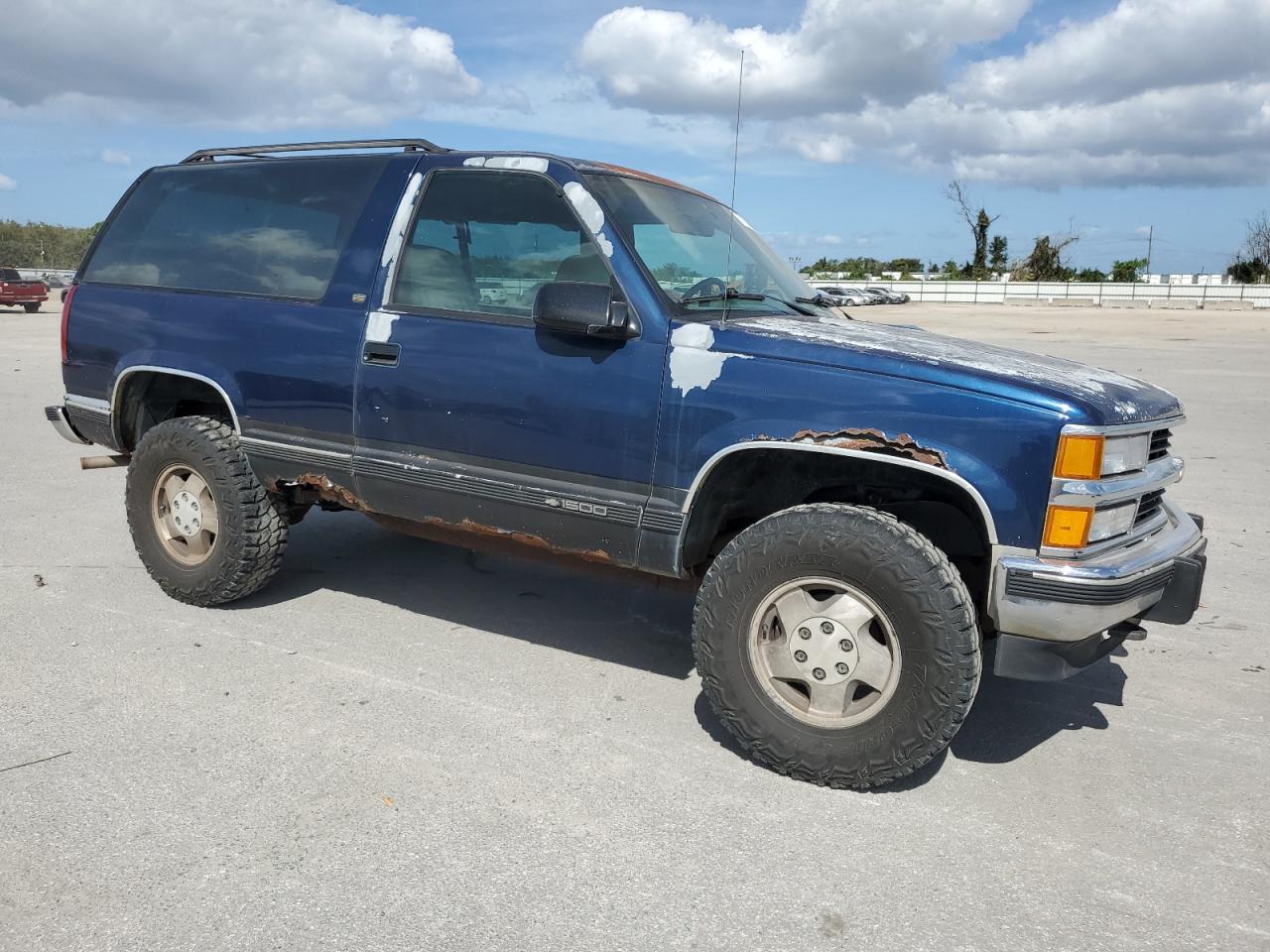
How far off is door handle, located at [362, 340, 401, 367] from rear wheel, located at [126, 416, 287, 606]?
0.90m

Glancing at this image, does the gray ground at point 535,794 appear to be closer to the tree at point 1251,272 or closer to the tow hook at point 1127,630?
the tow hook at point 1127,630

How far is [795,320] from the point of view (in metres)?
4.01

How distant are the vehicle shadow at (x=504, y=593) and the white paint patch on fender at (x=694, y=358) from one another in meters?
0.91

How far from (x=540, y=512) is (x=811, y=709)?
3.94ft

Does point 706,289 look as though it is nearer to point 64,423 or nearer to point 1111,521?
point 1111,521

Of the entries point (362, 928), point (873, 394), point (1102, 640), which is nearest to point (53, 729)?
point (362, 928)

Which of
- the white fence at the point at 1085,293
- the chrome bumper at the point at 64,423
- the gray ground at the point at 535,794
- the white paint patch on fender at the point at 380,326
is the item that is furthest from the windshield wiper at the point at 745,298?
the white fence at the point at 1085,293

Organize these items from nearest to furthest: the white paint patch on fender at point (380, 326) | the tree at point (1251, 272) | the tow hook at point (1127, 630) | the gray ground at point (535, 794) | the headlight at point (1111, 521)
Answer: the gray ground at point (535, 794) < the headlight at point (1111, 521) < the tow hook at point (1127, 630) < the white paint patch on fender at point (380, 326) < the tree at point (1251, 272)

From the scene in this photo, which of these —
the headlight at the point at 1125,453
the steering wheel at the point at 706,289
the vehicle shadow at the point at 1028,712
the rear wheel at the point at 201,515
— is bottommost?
the vehicle shadow at the point at 1028,712

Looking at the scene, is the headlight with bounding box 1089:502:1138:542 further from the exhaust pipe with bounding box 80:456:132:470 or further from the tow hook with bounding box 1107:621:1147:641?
the exhaust pipe with bounding box 80:456:132:470

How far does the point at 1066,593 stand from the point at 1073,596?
23mm

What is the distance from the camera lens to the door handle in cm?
407

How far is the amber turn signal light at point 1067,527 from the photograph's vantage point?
119 inches

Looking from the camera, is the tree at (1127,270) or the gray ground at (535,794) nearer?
the gray ground at (535,794)
